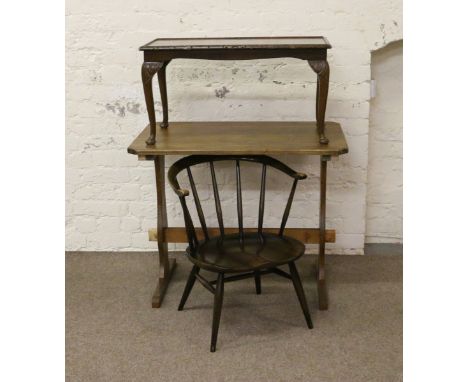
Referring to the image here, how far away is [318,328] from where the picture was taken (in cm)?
309

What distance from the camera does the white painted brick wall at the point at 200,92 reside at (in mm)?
3531

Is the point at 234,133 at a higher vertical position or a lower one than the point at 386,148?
higher

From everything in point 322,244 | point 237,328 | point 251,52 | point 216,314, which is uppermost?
point 251,52

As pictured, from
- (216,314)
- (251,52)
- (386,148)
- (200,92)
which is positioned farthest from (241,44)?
(386,148)

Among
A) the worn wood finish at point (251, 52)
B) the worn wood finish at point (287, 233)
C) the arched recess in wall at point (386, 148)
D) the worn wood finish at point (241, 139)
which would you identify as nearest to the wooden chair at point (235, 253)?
the worn wood finish at point (241, 139)

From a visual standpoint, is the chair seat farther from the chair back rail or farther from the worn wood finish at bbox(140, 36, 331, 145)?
the worn wood finish at bbox(140, 36, 331, 145)

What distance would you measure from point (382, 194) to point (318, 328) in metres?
1.12

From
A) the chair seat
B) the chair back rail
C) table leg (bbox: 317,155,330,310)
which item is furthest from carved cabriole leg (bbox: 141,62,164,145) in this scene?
table leg (bbox: 317,155,330,310)

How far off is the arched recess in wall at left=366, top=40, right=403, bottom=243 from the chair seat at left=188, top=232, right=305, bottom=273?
0.91m

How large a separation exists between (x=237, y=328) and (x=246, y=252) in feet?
1.14

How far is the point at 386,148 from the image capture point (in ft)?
12.6

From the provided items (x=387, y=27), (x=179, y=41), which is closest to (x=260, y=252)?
(x=179, y=41)

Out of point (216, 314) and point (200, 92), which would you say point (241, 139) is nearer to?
point (200, 92)

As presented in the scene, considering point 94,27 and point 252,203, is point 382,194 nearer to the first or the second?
point 252,203
